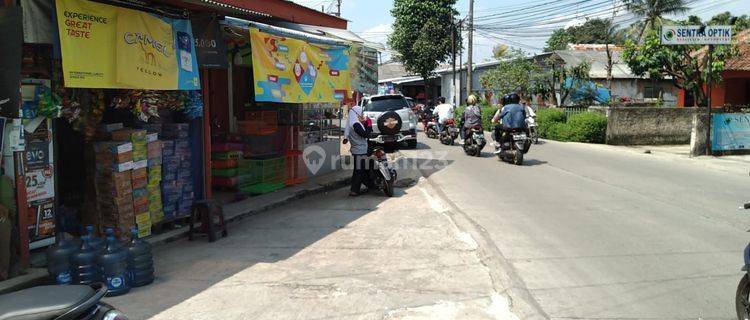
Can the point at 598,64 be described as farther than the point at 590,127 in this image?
Yes

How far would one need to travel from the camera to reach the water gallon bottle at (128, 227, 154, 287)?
19.0 ft

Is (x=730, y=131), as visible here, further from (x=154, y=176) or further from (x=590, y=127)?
(x=154, y=176)

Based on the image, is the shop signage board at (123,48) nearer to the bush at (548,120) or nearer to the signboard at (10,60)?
the signboard at (10,60)

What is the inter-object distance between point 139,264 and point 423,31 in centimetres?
3967

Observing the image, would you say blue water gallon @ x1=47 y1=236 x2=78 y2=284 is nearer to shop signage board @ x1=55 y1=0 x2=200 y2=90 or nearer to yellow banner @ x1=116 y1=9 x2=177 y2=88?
shop signage board @ x1=55 y1=0 x2=200 y2=90

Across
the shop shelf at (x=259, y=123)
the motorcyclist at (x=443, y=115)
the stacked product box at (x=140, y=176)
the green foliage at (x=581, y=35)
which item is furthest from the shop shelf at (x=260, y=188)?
the green foliage at (x=581, y=35)

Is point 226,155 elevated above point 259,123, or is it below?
below

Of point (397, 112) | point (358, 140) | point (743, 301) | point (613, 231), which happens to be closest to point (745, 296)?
point (743, 301)

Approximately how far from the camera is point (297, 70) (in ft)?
34.7

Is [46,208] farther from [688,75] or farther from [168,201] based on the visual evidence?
[688,75]

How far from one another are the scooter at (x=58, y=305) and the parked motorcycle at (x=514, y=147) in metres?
13.1

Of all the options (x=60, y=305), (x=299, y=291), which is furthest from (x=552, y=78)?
(x=60, y=305)

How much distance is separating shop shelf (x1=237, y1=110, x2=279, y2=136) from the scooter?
26.9 feet

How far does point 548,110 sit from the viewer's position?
2523 centimetres
